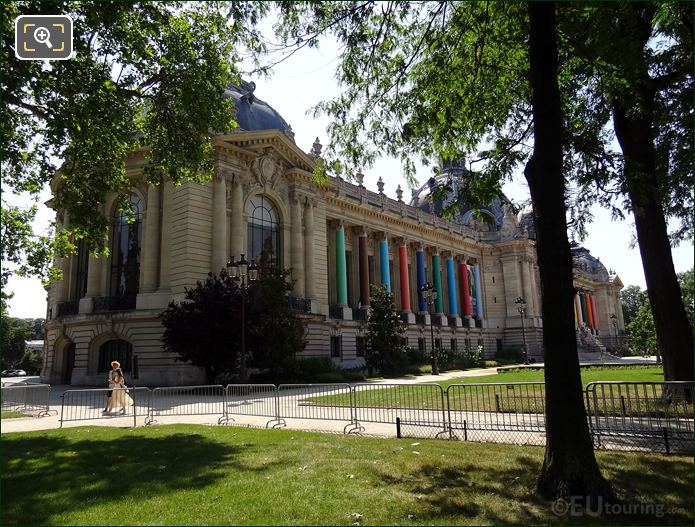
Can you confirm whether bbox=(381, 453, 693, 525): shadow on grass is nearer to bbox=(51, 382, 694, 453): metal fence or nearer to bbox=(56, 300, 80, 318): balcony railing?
bbox=(51, 382, 694, 453): metal fence

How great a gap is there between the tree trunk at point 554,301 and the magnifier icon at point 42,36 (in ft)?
35.4

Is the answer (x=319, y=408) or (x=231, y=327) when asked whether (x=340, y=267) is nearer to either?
(x=231, y=327)

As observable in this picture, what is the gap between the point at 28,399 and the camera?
18438mm

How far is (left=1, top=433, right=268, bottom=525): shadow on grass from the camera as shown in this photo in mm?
6668

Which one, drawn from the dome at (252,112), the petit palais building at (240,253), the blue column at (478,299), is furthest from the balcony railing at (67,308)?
the blue column at (478,299)

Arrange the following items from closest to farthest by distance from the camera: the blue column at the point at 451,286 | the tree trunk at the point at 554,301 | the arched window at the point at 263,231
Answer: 1. the tree trunk at the point at 554,301
2. the arched window at the point at 263,231
3. the blue column at the point at 451,286

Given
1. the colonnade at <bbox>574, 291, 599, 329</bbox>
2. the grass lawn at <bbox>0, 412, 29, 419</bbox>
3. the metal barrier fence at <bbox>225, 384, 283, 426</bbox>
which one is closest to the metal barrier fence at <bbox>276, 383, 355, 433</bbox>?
the metal barrier fence at <bbox>225, 384, 283, 426</bbox>

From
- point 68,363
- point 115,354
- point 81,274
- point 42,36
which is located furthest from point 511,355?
→ point 42,36

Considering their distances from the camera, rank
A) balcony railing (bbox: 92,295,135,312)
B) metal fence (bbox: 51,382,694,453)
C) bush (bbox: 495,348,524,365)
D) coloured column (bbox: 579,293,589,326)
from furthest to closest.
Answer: coloured column (bbox: 579,293,589,326) < bush (bbox: 495,348,524,365) < balcony railing (bbox: 92,295,135,312) < metal fence (bbox: 51,382,694,453)

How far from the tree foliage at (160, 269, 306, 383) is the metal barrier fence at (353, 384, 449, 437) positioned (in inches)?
466

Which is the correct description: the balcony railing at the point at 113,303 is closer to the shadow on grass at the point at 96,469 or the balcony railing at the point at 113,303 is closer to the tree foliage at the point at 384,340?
the tree foliage at the point at 384,340

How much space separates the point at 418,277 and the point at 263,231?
2470cm

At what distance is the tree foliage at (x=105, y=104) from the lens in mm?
13984

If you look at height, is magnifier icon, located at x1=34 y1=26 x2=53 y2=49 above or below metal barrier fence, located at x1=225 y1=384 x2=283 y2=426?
above
